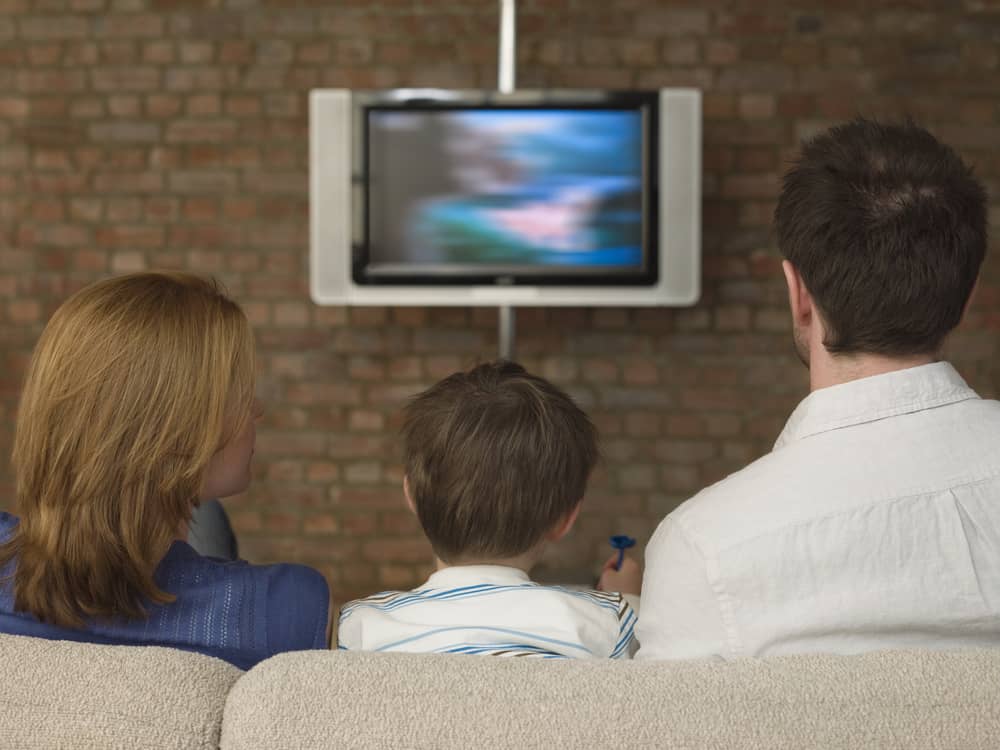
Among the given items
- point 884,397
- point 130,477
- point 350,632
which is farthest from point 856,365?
point 130,477

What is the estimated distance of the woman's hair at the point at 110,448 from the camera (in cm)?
109

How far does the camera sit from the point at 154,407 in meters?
1.11

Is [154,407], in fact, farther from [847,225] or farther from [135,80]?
[135,80]

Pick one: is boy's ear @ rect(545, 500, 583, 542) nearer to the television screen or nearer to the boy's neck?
the boy's neck

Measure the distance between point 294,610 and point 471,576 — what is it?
0.20 metres

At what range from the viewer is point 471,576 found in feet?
4.16

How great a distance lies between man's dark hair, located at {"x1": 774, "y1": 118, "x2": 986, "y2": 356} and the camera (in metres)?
1.11

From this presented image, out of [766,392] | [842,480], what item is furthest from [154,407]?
[766,392]

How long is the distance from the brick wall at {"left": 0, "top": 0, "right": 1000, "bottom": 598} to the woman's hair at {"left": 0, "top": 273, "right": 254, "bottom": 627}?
8.58 feet

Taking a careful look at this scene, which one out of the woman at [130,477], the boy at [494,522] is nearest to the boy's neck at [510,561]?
the boy at [494,522]

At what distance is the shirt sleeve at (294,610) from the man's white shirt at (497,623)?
0.04 metres

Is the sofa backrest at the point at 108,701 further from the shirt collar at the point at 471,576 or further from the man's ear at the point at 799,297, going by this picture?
the man's ear at the point at 799,297

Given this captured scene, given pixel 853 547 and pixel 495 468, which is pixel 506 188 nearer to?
pixel 495 468

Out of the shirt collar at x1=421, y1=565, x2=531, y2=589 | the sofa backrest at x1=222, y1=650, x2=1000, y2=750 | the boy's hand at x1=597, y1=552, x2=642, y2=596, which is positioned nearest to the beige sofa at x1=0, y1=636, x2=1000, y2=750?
the sofa backrest at x1=222, y1=650, x2=1000, y2=750
